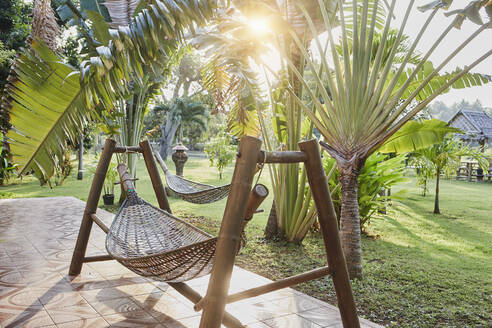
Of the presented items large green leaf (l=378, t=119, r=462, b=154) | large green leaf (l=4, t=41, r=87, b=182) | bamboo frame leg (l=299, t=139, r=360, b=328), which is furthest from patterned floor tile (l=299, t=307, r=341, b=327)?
large green leaf (l=4, t=41, r=87, b=182)

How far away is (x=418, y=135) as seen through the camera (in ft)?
14.3

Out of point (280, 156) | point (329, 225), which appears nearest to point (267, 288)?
point (329, 225)

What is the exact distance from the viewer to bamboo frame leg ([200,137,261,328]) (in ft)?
4.69

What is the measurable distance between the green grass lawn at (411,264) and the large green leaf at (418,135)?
0.65 m

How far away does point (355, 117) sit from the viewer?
10.1 ft

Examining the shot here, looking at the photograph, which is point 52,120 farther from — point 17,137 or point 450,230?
point 450,230

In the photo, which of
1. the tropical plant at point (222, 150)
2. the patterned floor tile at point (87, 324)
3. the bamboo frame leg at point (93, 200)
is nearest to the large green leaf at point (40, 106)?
the bamboo frame leg at point (93, 200)

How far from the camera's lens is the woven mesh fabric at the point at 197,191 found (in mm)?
3252

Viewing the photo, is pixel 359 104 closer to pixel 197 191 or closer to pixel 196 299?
pixel 197 191

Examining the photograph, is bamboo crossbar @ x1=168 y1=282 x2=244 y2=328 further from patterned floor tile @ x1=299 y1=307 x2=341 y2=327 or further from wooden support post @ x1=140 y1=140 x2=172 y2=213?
wooden support post @ x1=140 y1=140 x2=172 y2=213

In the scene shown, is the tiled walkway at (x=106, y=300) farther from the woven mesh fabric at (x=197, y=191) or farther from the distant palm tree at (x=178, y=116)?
the distant palm tree at (x=178, y=116)

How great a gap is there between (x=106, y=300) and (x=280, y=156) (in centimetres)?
174

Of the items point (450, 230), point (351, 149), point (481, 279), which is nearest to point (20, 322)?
point (351, 149)

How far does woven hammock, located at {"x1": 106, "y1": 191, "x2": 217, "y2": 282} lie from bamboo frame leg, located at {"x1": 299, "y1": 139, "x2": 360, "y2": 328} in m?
0.52
